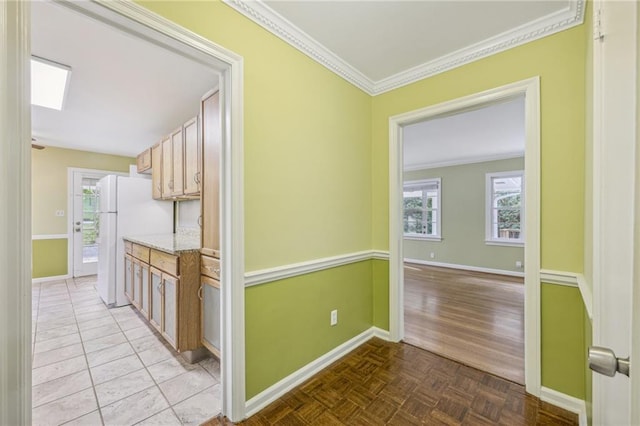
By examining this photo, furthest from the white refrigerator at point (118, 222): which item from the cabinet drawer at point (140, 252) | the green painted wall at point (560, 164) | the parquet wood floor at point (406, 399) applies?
the green painted wall at point (560, 164)

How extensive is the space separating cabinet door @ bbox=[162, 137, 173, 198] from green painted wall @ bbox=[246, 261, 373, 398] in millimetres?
2088

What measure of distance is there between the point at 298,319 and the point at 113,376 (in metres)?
1.47

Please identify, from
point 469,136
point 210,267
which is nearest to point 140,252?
point 210,267

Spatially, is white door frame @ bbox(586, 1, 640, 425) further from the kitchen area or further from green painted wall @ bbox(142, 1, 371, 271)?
the kitchen area

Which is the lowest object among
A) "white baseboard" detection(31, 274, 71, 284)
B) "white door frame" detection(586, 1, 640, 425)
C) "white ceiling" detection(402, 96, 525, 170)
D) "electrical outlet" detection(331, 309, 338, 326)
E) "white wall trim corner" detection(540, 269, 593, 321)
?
"white baseboard" detection(31, 274, 71, 284)

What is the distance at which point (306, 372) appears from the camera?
192cm

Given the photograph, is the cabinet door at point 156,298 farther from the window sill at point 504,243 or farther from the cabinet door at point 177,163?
the window sill at point 504,243

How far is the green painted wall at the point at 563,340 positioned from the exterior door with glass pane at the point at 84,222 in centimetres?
657

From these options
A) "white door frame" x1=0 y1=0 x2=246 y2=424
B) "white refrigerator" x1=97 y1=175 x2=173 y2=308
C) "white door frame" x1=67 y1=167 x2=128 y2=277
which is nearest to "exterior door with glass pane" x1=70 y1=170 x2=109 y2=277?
"white door frame" x1=67 y1=167 x2=128 y2=277

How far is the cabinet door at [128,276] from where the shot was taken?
3193mm

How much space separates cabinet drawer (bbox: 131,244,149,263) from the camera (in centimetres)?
267

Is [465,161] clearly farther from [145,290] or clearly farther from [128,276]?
[128,276]

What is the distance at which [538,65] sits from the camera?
1749 mm

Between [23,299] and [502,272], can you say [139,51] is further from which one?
[502,272]
